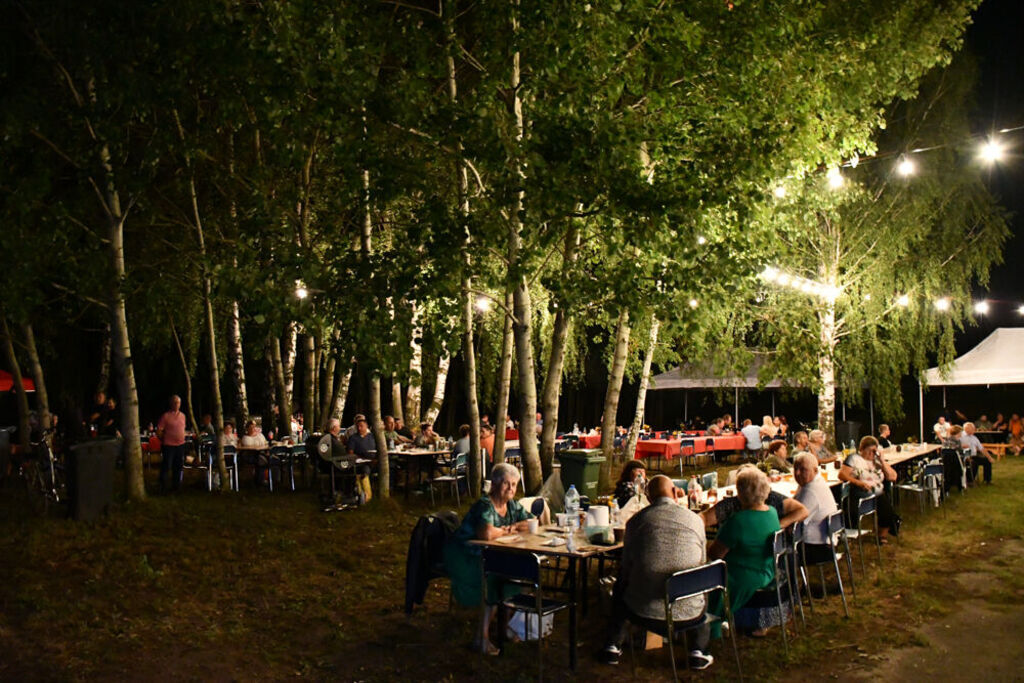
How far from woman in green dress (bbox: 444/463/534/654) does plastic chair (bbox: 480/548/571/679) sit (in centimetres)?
19

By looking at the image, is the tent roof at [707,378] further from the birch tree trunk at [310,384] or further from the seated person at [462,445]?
the birch tree trunk at [310,384]

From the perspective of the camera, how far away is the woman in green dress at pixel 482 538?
5621mm

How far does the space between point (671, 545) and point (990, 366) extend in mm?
18132

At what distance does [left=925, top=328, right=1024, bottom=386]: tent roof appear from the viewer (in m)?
19.5

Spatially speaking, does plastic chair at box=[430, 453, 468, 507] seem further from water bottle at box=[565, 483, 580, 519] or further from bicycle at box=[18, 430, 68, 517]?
water bottle at box=[565, 483, 580, 519]

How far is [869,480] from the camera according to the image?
8.84 meters

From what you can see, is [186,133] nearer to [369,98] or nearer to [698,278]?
[369,98]

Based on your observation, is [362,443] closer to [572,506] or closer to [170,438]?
[170,438]

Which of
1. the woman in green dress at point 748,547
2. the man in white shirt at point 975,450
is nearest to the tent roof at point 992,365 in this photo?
the man in white shirt at point 975,450

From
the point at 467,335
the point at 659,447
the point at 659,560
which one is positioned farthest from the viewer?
the point at 659,447

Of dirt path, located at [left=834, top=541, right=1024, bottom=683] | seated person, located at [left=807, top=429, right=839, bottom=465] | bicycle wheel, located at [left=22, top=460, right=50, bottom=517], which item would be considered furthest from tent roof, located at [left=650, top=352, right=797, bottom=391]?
bicycle wheel, located at [left=22, top=460, right=50, bottom=517]

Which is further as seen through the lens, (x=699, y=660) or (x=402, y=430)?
(x=402, y=430)

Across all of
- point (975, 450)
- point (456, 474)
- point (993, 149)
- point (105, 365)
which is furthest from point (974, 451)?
point (105, 365)

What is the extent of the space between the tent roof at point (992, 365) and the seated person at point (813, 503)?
14080 millimetres
